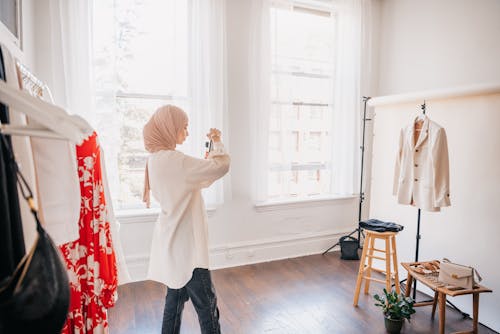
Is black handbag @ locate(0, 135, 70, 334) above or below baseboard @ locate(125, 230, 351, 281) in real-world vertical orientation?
above

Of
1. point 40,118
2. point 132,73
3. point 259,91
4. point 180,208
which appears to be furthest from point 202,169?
point 259,91

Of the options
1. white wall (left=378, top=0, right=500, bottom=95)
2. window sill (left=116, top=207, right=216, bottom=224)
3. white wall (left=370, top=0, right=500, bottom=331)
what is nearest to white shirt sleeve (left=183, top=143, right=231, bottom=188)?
window sill (left=116, top=207, right=216, bottom=224)

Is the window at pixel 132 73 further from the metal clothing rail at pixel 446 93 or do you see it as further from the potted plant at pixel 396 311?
the potted plant at pixel 396 311

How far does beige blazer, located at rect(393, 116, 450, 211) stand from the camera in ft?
7.41

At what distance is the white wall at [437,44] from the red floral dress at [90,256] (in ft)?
9.89

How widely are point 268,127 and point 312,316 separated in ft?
5.75

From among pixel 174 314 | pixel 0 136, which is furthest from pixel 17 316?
pixel 174 314

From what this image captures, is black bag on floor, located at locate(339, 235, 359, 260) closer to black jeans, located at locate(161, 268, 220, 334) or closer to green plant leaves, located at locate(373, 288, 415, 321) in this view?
green plant leaves, located at locate(373, 288, 415, 321)

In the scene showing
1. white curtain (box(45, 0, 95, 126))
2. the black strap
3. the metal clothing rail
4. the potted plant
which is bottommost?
the potted plant

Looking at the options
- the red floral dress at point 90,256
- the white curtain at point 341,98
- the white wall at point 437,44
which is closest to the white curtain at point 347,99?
the white curtain at point 341,98

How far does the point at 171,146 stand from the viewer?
5.28 feet

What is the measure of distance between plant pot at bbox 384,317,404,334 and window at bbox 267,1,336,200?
1614mm

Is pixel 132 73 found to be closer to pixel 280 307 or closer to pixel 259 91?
pixel 259 91

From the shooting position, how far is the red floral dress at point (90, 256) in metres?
1.37
